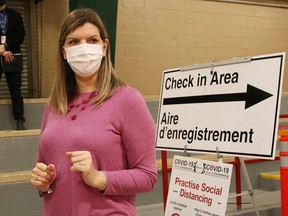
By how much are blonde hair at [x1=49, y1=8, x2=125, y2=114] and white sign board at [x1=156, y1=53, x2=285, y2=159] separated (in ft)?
2.81

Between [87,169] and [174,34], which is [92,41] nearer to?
[87,169]

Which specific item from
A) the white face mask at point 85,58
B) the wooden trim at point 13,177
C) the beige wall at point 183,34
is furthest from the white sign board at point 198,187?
the beige wall at point 183,34

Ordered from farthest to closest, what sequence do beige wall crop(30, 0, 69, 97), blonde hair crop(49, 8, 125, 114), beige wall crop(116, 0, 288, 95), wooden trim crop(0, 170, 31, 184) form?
beige wall crop(116, 0, 288, 95)
beige wall crop(30, 0, 69, 97)
wooden trim crop(0, 170, 31, 184)
blonde hair crop(49, 8, 125, 114)

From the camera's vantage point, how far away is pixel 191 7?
5750 mm

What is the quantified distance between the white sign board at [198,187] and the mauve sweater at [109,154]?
31.3 inches

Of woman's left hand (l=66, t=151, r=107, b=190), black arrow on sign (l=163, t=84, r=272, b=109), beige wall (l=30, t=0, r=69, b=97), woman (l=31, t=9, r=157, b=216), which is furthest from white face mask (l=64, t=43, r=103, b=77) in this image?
beige wall (l=30, t=0, r=69, b=97)

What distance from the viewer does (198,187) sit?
204cm

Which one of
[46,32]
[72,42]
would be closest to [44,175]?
[72,42]

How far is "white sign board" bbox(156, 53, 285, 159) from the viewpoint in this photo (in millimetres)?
1844

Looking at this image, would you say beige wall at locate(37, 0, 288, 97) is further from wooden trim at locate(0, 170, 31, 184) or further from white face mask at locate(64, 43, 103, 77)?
white face mask at locate(64, 43, 103, 77)

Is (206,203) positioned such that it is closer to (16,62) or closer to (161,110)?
(161,110)

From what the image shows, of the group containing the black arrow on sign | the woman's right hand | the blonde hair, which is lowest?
the woman's right hand

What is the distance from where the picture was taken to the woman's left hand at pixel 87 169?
1.09 meters

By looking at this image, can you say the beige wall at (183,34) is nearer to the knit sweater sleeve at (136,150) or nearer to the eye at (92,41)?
the eye at (92,41)
